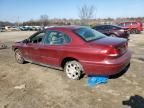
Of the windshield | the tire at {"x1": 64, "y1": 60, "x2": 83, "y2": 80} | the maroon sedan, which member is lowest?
the tire at {"x1": 64, "y1": 60, "x2": 83, "y2": 80}

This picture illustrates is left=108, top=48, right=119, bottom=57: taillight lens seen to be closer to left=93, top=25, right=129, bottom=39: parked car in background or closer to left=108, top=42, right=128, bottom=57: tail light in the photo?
left=108, top=42, right=128, bottom=57: tail light

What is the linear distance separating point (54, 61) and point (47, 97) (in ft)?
5.82

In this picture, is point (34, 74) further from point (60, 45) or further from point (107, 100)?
point (107, 100)

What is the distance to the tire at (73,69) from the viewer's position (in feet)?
20.2

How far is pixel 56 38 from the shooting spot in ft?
21.8

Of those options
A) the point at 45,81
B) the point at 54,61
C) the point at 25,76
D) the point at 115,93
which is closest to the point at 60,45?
the point at 54,61

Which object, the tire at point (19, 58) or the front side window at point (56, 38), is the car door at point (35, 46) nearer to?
the front side window at point (56, 38)

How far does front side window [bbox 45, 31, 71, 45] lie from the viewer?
635 cm

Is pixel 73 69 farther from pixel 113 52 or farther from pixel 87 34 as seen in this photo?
pixel 113 52

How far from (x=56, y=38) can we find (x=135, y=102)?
3.19m

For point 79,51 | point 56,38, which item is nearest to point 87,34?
point 79,51

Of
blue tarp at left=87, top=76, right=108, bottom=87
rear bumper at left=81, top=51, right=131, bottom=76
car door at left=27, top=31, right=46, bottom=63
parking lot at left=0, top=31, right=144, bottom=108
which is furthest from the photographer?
car door at left=27, top=31, right=46, bottom=63

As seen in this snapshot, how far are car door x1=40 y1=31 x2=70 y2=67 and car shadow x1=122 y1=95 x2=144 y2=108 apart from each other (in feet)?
8.33

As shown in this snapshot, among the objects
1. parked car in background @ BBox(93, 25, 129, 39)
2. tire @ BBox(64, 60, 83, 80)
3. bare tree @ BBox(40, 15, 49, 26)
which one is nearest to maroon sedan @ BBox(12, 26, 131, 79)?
tire @ BBox(64, 60, 83, 80)
